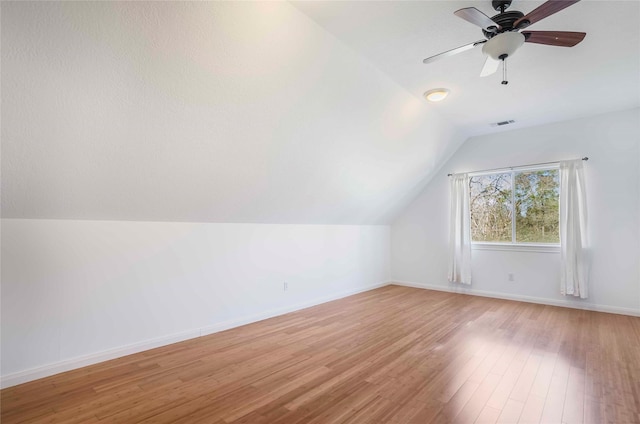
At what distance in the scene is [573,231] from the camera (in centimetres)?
438

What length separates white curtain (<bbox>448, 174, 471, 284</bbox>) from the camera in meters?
5.35

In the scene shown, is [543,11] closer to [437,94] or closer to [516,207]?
[437,94]

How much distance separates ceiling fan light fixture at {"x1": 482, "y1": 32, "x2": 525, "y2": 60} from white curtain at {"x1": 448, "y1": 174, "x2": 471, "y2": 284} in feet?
11.5

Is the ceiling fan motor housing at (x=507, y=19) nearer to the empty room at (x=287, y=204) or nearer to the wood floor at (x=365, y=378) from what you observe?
the empty room at (x=287, y=204)

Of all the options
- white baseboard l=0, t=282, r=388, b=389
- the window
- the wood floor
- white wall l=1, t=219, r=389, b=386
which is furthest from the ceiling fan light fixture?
white baseboard l=0, t=282, r=388, b=389

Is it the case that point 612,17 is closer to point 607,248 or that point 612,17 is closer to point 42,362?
point 607,248

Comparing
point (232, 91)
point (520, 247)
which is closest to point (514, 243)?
point (520, 247)

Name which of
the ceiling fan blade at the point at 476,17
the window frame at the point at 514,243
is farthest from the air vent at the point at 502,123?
the ceiling fan blade at the point at 476,17

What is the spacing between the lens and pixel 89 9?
169 cm

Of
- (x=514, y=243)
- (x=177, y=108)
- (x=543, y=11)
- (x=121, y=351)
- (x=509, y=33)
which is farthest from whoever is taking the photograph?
(x=514, y=243)

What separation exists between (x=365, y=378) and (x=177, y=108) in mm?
2515

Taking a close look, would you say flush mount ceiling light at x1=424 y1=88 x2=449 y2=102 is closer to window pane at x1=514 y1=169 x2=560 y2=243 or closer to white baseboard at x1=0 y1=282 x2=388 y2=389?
window pane at x1=514 y1=169 x2=560 y2=243

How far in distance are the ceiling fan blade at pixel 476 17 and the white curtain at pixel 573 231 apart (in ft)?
11.3

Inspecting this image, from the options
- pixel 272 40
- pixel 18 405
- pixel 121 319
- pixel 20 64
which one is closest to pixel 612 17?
pixel 272 40
